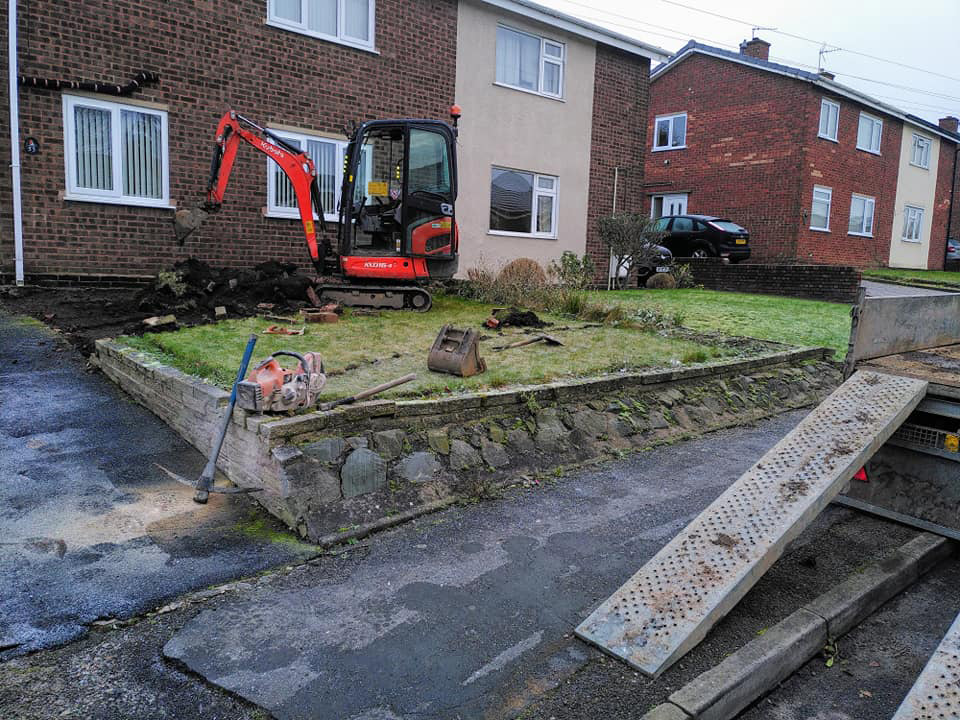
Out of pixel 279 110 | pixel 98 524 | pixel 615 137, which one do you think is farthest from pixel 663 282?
pixel 98 524

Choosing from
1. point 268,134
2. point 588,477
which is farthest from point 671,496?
point 268,134

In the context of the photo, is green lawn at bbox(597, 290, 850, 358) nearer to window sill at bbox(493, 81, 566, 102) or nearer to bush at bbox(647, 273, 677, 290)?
bush at bbox(647, 273, 677, 290)

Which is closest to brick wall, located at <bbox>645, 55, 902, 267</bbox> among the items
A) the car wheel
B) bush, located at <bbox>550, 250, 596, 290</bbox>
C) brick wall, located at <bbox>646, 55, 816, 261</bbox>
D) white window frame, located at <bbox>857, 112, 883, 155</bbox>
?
brick wall, located at <bbox>646, 55, 816, 261</bbox>

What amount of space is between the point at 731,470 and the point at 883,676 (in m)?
2.99

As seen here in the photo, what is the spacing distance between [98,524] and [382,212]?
25.4ft

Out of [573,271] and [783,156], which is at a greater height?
[783,156]

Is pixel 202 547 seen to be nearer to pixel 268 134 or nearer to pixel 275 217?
pixel 268 134

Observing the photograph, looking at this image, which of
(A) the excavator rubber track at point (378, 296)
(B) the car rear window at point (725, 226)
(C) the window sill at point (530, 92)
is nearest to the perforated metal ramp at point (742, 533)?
(A) the excavator rubber track at point (378, 296)

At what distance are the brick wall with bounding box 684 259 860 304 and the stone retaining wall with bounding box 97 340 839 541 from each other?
10.0m

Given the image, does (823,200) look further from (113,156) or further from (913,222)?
(113,156)

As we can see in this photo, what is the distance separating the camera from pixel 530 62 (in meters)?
16.9

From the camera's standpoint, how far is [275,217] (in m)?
13.1

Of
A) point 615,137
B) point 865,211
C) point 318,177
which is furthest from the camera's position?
point 865,211

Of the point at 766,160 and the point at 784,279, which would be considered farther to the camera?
the point at 766,160
